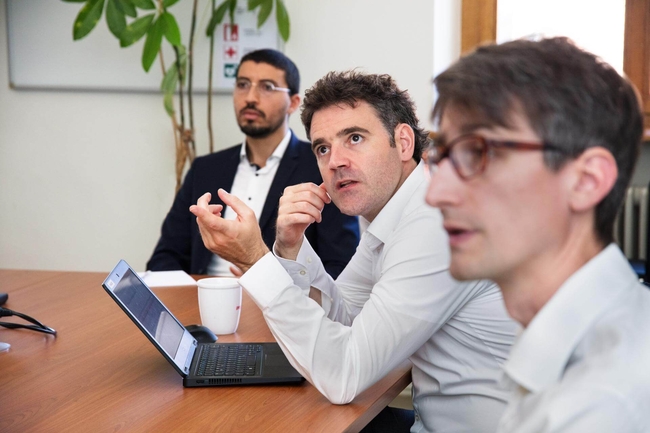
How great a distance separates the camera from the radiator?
2.98 meters

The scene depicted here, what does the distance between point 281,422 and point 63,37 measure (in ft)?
9.56

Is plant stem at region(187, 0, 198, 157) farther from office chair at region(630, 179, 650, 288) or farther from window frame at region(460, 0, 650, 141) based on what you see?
office chair at region(630, 179, 650, 288)

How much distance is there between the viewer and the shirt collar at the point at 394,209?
62.0 inches

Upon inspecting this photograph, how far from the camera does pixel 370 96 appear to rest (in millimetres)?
1629

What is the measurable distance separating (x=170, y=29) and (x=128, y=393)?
2098 mm

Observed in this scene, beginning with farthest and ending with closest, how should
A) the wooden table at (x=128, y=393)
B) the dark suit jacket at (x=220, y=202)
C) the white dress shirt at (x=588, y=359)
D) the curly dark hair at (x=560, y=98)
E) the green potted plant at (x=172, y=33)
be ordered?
the green potted plant at (x=172, y=33) → the dark suit jacket at (x=220, y=202) → the wooden table at (x=128, y=393) → the curly dark hair at (x=560, y=98) → the white dress shirt at (x=588, y=359)

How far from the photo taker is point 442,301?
1323 millimetres

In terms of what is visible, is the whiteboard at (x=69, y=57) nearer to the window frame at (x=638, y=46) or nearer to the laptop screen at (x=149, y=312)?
the window frame at (x=638, y=46)

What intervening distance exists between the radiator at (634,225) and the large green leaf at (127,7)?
7.10ft

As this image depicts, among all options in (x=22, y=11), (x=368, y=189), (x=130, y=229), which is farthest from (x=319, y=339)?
(x=22, y=11)

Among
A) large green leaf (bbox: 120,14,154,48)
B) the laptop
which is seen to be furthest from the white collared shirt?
the laptop

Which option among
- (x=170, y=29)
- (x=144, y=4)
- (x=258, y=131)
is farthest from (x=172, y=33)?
(x=258, y=131)

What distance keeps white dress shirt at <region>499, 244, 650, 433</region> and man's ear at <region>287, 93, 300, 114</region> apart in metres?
2.32

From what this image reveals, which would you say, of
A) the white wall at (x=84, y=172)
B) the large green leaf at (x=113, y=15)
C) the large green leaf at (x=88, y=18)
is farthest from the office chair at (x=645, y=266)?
the large green leaf at (x=88, y=18)
